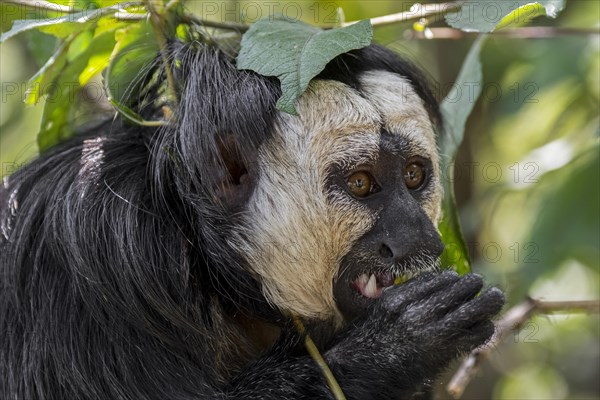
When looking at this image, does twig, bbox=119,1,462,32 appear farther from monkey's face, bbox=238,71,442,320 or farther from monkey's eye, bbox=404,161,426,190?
monkey's eye, bbox=404,161,426,190

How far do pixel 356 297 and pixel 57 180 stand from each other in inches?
47.8

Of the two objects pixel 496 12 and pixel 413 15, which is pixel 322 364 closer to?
pixel 496 12

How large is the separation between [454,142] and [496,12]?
0.89 m

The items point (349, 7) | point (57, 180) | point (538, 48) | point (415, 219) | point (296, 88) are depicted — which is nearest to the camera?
point (296, 88)

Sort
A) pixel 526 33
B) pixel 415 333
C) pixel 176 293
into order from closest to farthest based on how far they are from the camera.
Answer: pixel 415 333, pixel 176 293, pixel 526 33

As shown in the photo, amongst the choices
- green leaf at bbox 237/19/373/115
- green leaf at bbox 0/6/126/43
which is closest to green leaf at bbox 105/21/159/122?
green leaf at bbox 0/6/126/43

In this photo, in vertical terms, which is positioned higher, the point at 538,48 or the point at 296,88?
the point at 296,88

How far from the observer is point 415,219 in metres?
3.18

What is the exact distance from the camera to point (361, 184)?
10.8 feet

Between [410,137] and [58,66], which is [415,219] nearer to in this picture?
[410,137]

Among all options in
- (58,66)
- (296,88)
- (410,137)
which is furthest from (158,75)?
(410,137)

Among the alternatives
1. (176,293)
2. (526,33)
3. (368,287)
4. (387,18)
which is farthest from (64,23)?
(526,33)

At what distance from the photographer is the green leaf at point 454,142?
384 centimetres

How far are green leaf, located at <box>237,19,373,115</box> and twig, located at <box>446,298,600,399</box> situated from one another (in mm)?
1133
